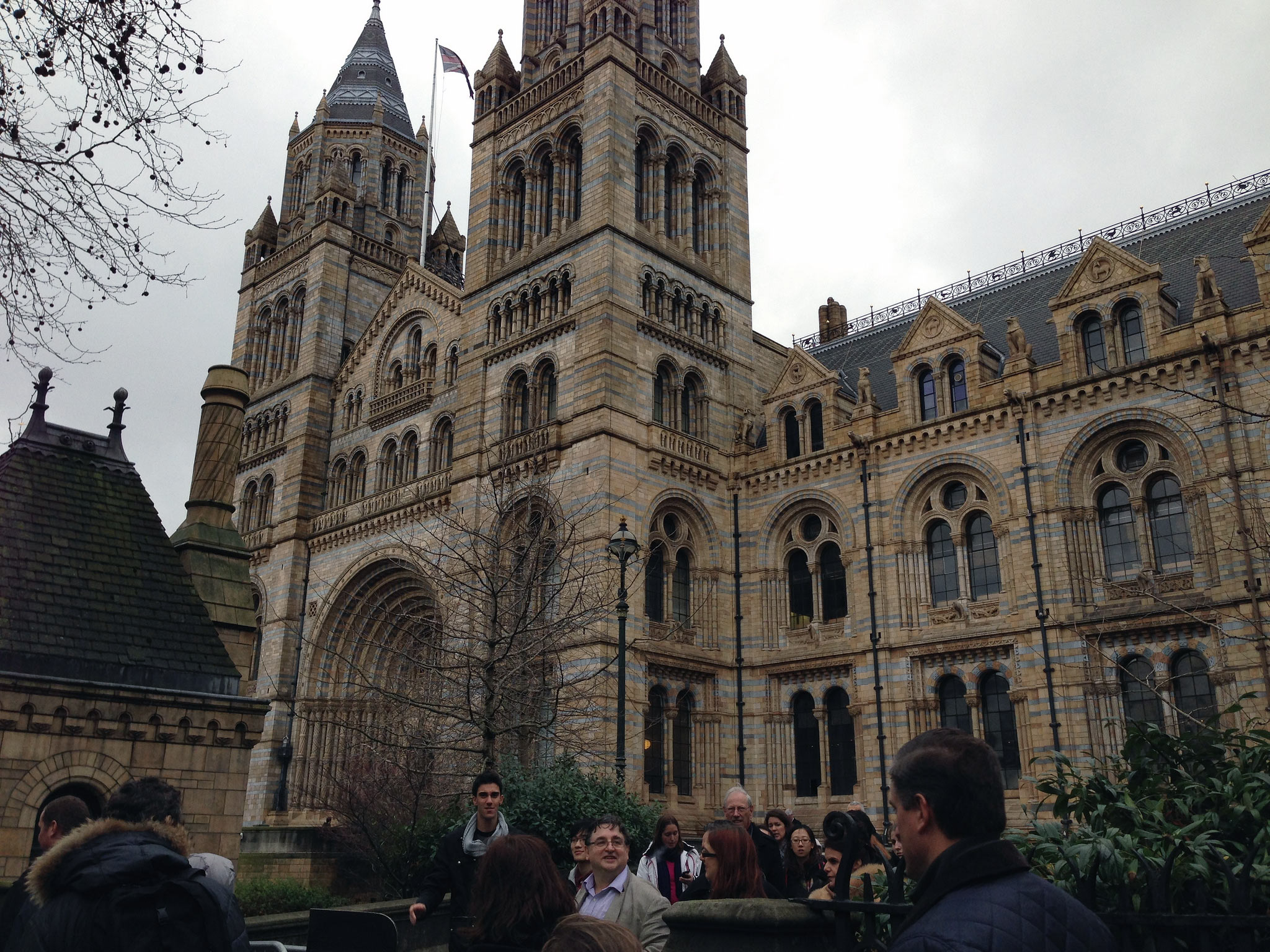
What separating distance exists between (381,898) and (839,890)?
916 inches

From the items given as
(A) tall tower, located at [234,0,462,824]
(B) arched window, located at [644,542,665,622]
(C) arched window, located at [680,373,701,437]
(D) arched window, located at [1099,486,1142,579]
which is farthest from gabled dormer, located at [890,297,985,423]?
(A) tall tower, located at [234,0,462,824]

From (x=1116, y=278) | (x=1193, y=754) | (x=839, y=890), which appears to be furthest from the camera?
(x=1116, y=278)

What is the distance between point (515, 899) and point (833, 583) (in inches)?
965

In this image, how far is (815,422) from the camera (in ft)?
99.4

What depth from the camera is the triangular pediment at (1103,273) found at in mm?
24734

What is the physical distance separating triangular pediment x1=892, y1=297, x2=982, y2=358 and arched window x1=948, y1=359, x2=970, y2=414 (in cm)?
71

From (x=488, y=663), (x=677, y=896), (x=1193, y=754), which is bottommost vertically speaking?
(x=677, y=896)

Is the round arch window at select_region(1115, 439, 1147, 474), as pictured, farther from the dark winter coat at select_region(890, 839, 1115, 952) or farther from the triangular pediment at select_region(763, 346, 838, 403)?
the dark winter coat at select_region(890, 839, 1115, 952)

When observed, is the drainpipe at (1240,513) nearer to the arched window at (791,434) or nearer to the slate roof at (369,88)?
the arched window at (791,434)

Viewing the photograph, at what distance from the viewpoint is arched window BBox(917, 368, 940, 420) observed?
2788 cm

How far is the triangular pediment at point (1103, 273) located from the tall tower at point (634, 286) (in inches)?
395

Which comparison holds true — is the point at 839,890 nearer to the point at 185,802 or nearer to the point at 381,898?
the point at 185,802

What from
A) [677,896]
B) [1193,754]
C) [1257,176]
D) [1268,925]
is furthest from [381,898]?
[1257,176]

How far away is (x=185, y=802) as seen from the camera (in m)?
13.9
